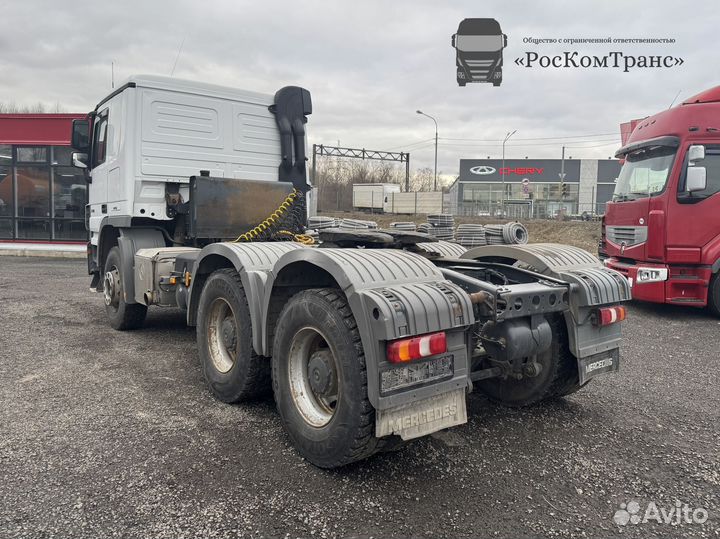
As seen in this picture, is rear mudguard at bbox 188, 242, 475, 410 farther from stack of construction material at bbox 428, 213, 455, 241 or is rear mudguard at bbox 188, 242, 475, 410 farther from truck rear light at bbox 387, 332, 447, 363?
stack of construction material at bbox 428, 213, 455, 241

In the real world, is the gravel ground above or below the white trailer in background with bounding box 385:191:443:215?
below

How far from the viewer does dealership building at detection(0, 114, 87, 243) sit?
16734 mm

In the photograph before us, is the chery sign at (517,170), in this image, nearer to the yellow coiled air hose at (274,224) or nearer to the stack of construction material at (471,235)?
the stack of construction material at (471,235)

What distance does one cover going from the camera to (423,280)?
315cm

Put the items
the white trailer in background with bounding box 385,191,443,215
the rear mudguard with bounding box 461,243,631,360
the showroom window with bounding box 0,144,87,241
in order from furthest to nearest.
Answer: the white trailer in background with bounding box 385,191,443,215 < the showroom window with bounding box 0,144,87,241 < the rear mudguard with bounding box 461,243,631,360

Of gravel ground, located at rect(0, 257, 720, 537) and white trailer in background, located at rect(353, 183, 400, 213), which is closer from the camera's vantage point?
gravel ground, located at rect(0, 257, 720, 537)

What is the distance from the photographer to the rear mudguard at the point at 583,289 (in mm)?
3697

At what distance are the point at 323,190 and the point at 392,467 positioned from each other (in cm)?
6321

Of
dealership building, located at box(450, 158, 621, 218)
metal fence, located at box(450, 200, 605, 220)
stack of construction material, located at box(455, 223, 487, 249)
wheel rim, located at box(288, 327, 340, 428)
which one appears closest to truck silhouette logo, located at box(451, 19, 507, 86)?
stack of construction material, located at box(455, 223, 487, 249)

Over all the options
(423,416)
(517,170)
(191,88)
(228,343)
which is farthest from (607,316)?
(517,170)

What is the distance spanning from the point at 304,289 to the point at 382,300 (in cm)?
96

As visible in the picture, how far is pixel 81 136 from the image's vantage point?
7.38 meters

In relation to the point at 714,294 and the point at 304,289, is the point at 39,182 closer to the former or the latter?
the point at 304,289

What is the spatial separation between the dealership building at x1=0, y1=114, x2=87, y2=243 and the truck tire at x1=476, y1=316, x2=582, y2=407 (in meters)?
16.2
